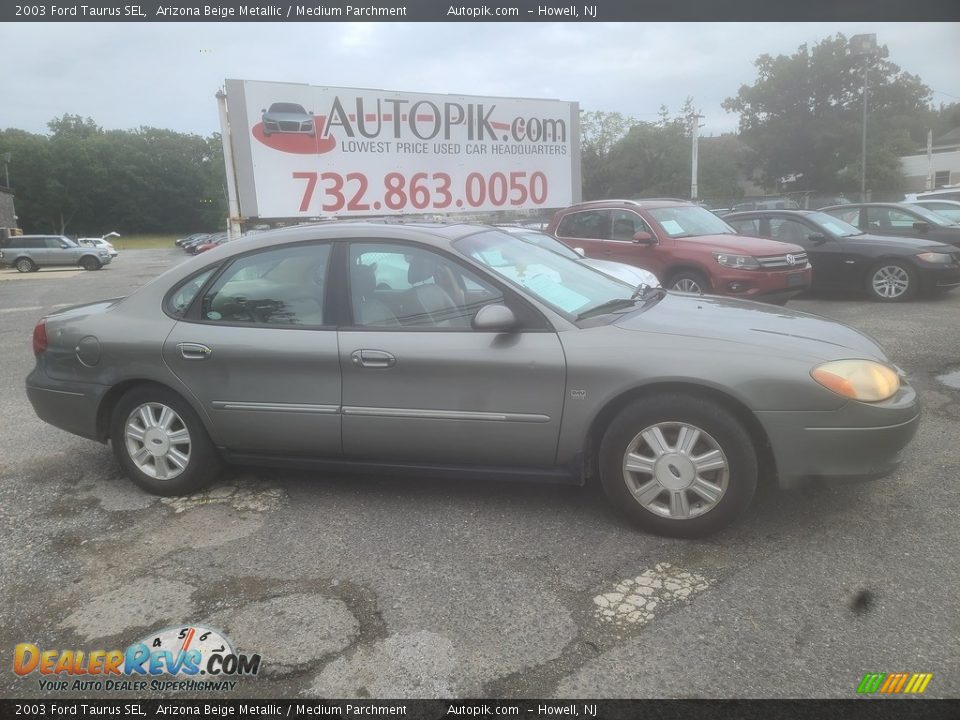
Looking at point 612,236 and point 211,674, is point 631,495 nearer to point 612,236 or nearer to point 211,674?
point 211,674

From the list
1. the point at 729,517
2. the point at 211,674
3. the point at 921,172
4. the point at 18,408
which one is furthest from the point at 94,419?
the point at 921,172

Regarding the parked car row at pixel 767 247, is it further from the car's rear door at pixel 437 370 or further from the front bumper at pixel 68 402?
the front bumper at pixel 68 402

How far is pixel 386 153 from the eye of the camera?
990 cm

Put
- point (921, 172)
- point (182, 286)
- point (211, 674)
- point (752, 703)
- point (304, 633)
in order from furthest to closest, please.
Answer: point (921, 172) < point (182, 286) < point (304, 633) < point (211, 674) < point (752, 703)

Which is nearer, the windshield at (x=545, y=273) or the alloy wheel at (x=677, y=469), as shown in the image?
the alloy wheel at (x=677, y=469)

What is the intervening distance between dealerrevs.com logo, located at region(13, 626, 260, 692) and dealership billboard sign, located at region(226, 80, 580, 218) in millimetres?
7216

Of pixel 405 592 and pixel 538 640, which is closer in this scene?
pixel 538 640

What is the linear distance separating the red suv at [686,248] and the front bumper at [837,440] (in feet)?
19.2

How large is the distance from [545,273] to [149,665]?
2.58 meters

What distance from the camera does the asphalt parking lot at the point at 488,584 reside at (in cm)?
237

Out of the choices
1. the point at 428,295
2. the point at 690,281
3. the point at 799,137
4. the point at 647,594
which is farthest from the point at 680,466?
the point at 799,137

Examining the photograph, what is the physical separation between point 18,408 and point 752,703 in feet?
19.9

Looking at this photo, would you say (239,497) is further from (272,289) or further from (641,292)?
(641,292)

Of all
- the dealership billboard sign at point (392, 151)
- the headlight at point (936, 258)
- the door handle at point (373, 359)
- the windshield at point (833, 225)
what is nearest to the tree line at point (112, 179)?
the dealership billboard sign at point (392, 151)
